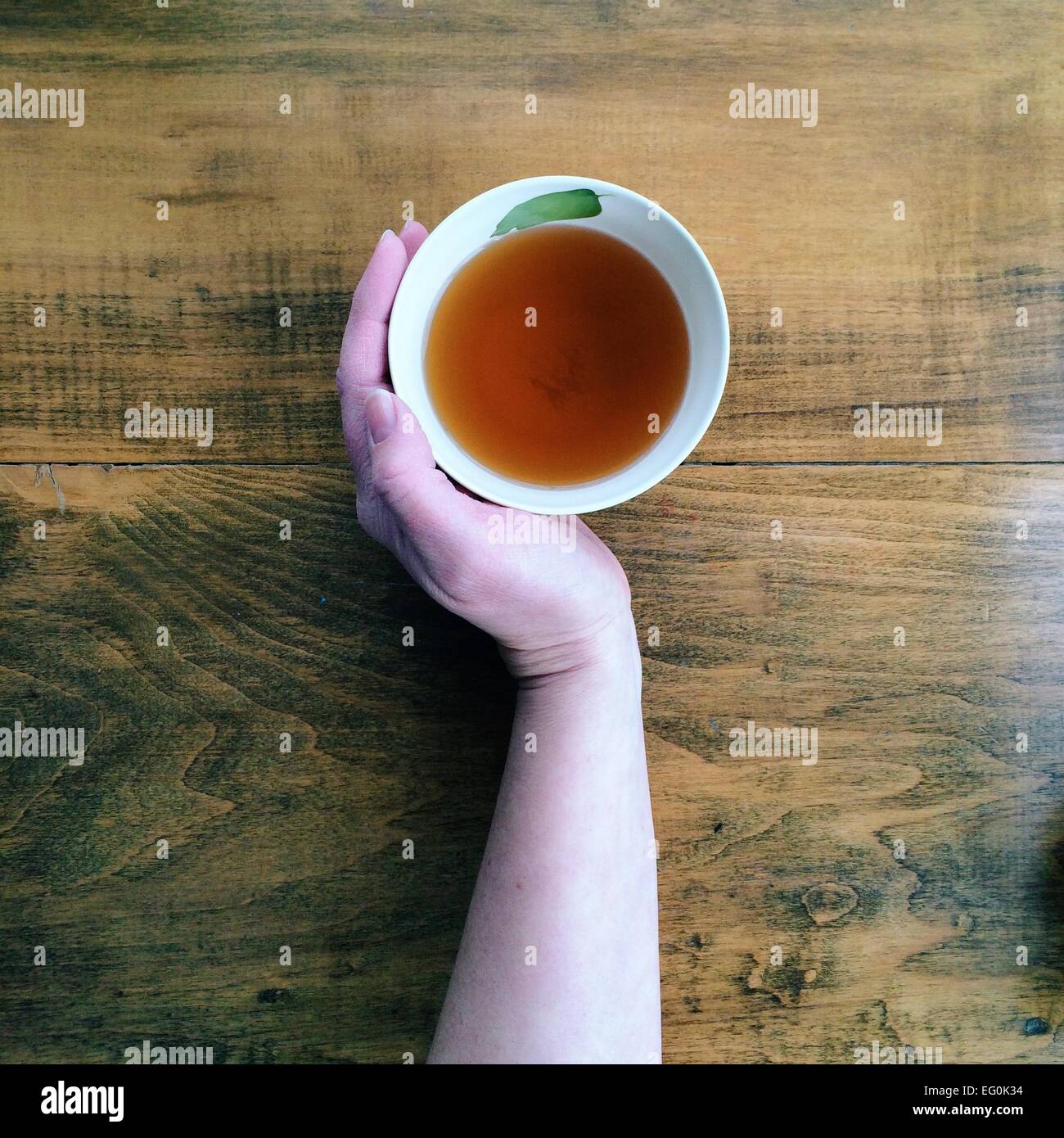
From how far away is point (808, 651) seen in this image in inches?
35.7

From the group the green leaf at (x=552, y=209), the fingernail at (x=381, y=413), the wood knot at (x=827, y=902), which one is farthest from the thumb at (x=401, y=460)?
the wood knot at (x=827, y=902)

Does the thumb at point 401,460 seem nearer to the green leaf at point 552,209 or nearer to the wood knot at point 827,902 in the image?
the green leaf at point 552,209

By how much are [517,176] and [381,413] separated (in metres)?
0.38

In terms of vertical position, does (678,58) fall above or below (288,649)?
above

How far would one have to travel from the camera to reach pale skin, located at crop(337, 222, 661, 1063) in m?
0.69

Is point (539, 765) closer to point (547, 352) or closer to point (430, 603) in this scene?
point (430, 603)

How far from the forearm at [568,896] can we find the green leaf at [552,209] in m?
0.37

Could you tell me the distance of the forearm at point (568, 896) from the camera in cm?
71

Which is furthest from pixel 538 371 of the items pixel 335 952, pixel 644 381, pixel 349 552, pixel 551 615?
pixel 335 952

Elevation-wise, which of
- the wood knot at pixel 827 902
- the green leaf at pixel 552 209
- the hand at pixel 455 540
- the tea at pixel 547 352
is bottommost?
the wood knot at pixel 827 902

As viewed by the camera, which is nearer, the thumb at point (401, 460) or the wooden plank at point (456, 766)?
the thumb at point (401, 460)

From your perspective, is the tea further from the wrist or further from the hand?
the wrist
